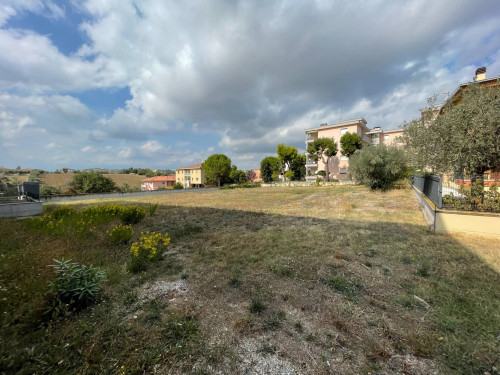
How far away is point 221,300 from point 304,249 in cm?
277

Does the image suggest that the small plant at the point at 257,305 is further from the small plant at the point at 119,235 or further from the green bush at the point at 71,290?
the small plant at the point at 119,235

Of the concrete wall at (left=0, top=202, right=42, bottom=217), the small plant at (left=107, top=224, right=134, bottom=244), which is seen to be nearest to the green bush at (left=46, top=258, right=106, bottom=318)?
the small plant at (left=107, top=224, right=134, bottom=244)

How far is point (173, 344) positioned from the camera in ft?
7.18

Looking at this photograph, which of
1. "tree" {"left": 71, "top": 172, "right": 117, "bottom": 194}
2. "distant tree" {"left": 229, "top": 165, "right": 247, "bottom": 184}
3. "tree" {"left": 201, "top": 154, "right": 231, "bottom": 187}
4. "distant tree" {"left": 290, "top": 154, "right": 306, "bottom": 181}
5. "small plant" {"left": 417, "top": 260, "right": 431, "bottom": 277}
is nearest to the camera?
"small plant" {"left": 417, "top": 260, "right": 431, "bottom": 277}

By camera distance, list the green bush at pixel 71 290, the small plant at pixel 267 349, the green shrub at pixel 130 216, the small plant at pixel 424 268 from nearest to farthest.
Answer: the small plant at pixel 267 349, the green bush at pixel 71 290, the small plant at pixel 424 268, the green shrub at pixel 130 216

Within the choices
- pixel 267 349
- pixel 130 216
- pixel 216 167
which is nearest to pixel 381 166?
pixel 130 216

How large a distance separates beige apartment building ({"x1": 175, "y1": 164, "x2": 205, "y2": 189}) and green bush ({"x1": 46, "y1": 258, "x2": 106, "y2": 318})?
65.1 m

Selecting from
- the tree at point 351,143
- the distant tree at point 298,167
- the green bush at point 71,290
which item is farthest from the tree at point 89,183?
the tree at point 351,143

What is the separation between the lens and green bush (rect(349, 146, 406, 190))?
16.9m

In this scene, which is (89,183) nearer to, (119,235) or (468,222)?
(119,235)

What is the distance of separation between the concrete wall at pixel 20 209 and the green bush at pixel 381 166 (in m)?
21.7

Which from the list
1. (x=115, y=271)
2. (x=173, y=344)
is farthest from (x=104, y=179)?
(x=173, y=344)

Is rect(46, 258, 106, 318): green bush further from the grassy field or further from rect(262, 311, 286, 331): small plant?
rect(262, 311, 286, 331): small plant

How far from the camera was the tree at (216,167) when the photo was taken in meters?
51.4
